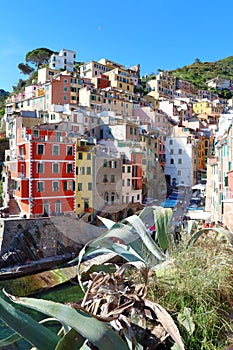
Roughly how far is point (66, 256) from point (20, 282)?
10.8 feet

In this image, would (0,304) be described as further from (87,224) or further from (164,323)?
(87,224)

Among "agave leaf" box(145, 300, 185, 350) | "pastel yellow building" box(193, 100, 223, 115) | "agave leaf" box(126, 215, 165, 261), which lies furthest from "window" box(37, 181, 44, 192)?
"pastel yellow building" box(193, 100, 223, 115)

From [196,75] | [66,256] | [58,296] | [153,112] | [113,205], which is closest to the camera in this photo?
[58,296]

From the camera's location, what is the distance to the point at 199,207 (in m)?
20.5

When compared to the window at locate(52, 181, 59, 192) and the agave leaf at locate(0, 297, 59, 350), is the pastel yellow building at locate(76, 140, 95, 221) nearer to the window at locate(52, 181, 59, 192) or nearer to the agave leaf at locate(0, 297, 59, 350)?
the window at locate(52, 181, 59, 192)

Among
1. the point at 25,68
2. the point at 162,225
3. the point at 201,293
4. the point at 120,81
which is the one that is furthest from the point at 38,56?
the point at 201,293

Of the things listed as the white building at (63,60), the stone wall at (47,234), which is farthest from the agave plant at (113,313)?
the white building at (63,60)

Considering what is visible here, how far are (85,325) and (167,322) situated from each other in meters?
0.46

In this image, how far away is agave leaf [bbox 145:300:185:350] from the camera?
135cm

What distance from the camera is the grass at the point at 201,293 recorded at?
1.52 metres

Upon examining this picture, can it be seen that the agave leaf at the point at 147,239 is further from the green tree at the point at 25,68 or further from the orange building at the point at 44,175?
the green tree at the point at 25,68

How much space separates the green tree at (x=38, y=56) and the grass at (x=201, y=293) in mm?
56209

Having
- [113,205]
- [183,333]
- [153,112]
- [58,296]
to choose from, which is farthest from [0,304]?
[153,112]

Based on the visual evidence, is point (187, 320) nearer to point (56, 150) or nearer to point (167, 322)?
point (167, 322)
